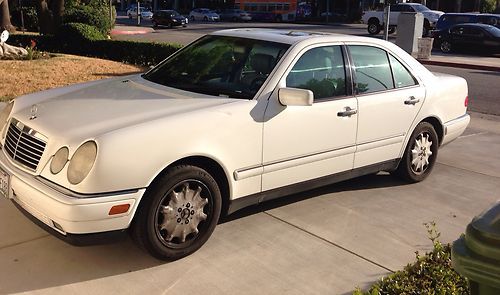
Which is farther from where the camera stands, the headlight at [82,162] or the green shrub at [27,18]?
the green shrub at [27,18]

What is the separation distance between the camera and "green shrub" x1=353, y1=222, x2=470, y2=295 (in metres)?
3.10

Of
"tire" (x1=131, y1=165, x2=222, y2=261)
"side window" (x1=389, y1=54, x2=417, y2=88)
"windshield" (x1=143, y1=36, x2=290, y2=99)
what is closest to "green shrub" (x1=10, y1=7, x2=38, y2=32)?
"windshield" (x1=143, y1=36, x2=290, y2=99)

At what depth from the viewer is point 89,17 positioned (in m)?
21.4

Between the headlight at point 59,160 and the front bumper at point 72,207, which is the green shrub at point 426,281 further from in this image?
the headlight at point 59,160

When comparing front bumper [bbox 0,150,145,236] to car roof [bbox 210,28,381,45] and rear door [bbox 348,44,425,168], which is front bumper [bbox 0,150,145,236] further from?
rear door [bbox 348,44,425,168]

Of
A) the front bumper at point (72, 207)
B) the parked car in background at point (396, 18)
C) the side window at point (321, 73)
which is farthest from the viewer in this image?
the parked car in background at point (396, 18)

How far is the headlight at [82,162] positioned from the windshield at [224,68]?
1207 millimetres

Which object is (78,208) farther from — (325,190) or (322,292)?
(325,190)

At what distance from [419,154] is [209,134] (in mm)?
2678

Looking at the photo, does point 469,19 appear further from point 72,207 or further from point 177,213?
point 72,207

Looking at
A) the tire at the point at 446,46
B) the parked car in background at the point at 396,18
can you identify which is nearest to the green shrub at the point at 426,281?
the tire at the point at 446,46

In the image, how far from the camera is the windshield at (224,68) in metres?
4.27

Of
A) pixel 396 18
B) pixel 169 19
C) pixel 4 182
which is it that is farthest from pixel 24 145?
pixel 169 19

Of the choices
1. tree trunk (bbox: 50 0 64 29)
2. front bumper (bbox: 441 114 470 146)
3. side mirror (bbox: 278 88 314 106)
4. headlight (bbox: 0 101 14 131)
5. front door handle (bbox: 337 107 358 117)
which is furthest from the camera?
tree trunk (bbox: 50 0 64 29)
